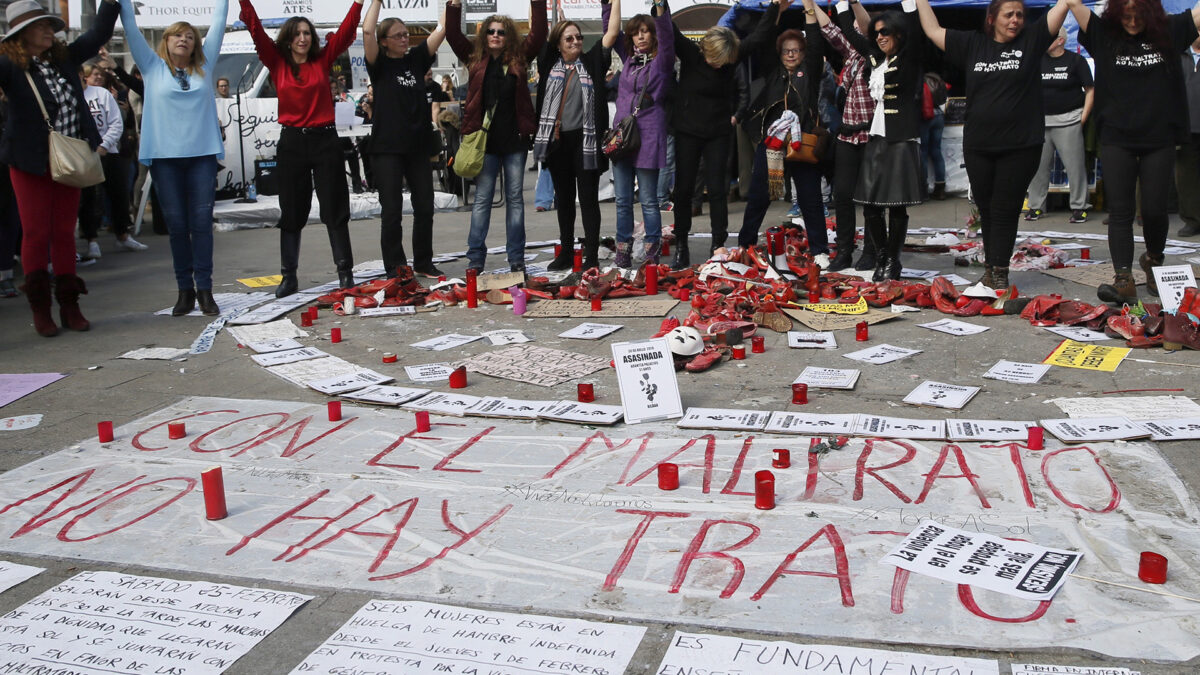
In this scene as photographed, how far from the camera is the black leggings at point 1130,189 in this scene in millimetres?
6527

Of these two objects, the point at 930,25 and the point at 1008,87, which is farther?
the point at 930,25

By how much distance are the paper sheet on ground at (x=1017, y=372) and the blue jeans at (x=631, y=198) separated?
3500 millimetres

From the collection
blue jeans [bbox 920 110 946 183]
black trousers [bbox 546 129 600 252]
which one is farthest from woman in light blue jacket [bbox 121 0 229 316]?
blue jeans [bbox 920 110 946 183]

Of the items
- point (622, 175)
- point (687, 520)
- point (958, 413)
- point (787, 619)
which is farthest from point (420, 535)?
point (622, 175)

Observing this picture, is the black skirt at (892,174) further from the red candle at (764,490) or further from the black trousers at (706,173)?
the red candle at (764,490)

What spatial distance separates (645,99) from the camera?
26.5ft

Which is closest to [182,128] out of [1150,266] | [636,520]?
[636,520]

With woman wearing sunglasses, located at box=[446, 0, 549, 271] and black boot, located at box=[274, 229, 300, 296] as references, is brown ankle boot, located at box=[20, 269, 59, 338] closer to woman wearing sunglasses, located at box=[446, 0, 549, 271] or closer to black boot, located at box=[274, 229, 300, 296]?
black boot, located at box=[274, 229, 300, 296]

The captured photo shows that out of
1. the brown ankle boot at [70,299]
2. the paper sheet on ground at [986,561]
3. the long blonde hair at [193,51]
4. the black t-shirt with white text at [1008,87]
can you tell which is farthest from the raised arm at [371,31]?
the paper sheet on ground at [986,561]

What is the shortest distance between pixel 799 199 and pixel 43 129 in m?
5.36

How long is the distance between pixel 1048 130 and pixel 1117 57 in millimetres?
5058

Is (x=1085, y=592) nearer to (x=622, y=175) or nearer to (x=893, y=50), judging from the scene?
(x=893, y=50)

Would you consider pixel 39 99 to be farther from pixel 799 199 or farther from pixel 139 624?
pixel 799 199

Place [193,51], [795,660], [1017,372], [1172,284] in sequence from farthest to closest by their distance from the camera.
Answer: [193,51]
[1172,284]
[1017,372]
[795,660]
